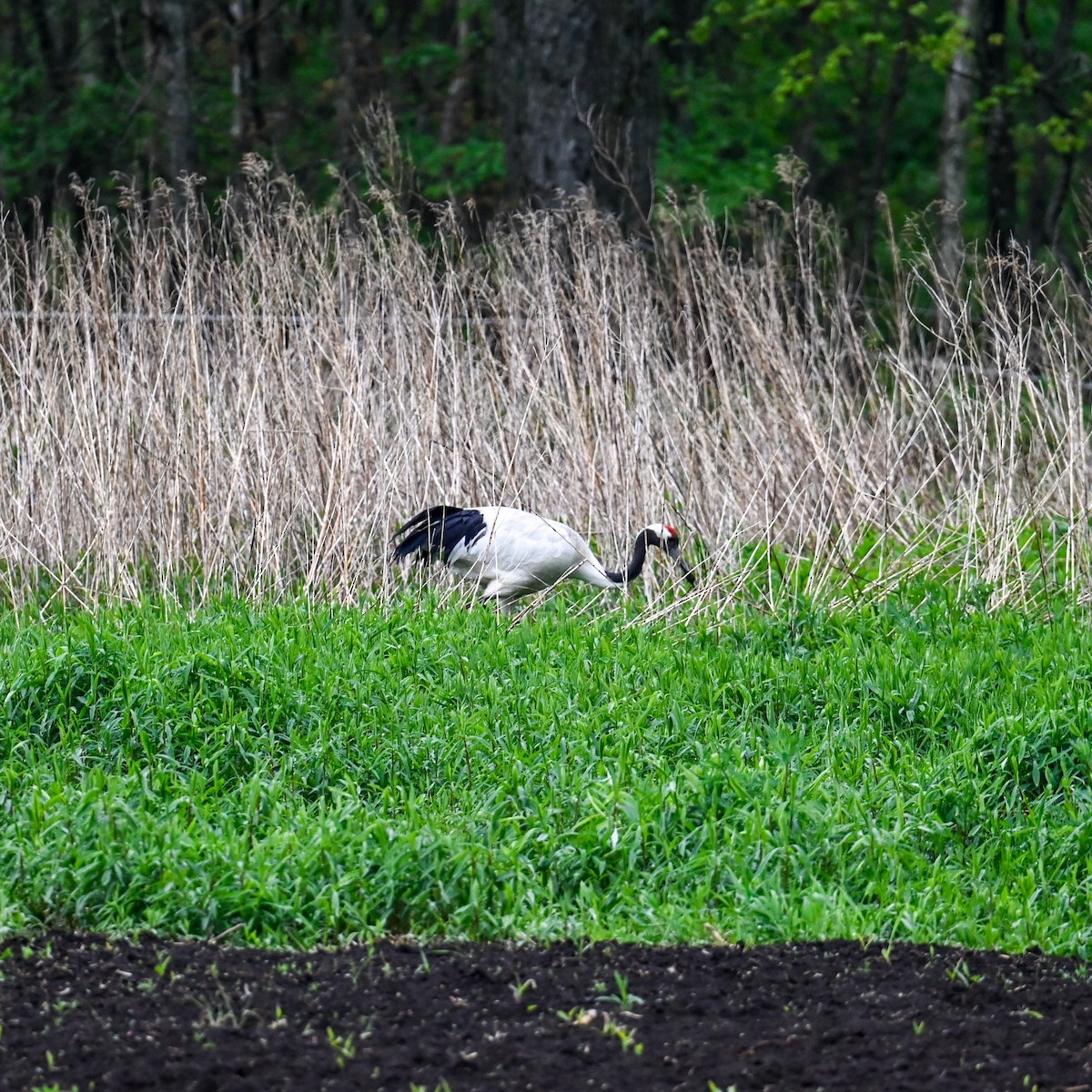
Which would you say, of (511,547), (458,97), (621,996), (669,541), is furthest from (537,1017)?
(458,97)

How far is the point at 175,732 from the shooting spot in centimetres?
436

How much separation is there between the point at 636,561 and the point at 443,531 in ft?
2.69

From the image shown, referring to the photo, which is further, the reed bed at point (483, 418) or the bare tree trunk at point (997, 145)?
the bare tree trunk at point (997, 145)

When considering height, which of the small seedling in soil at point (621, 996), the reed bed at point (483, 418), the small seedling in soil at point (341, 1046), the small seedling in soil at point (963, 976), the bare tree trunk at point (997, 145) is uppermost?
the bare tree trunk at point (997, 145)

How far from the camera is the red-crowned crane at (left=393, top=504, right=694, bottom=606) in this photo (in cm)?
608

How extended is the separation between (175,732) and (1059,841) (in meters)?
2.53

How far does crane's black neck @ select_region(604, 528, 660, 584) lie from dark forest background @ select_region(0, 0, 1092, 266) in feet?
15.0

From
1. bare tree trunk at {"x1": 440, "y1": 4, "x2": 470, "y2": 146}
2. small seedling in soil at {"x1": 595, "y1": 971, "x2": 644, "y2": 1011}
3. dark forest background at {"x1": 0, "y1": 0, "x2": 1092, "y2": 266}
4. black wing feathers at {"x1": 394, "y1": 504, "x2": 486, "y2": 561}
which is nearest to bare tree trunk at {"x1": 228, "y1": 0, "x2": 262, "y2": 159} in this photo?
dark forest background at {"x1": 0, "y1": 0, "x2": 1092, "y2": 266}

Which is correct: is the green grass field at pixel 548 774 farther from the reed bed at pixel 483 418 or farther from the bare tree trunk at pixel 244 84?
the bare tree trunk at pixel 244 84

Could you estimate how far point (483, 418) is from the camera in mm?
6855

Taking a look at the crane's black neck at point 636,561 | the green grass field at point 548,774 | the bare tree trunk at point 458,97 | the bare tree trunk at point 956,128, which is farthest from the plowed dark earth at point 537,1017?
the bare tree trunk at point 458,97

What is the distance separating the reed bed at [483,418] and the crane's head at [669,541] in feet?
0.48

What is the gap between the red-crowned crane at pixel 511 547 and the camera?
608 centimetres

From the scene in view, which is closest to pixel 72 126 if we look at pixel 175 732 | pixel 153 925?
pixel 175 732
